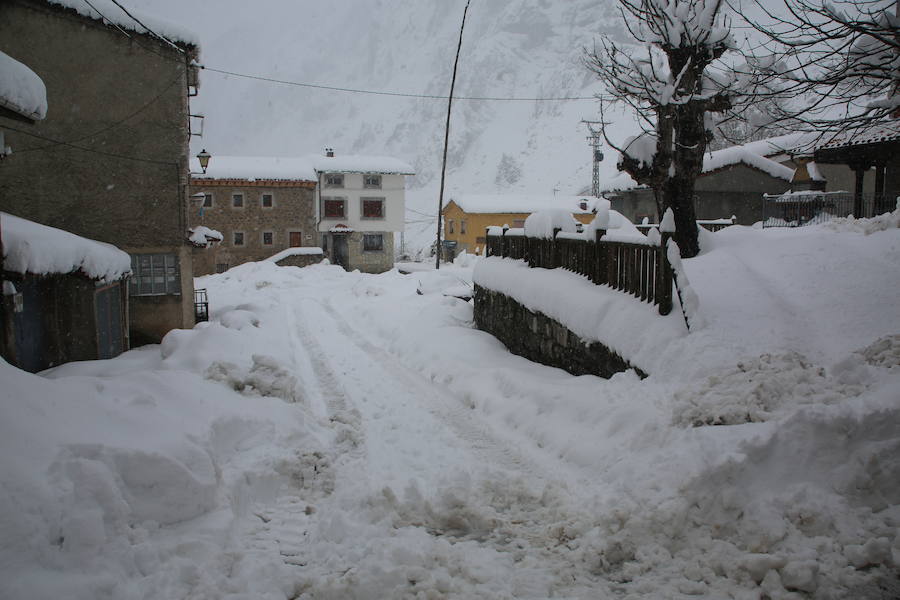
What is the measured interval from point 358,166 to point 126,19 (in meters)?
28.8

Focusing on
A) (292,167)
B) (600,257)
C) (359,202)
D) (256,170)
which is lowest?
(600,257)

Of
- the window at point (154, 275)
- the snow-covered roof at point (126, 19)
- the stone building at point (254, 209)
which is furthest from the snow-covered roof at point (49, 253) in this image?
the stone building at point (254, 209)

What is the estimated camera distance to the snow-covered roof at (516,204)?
4606cm

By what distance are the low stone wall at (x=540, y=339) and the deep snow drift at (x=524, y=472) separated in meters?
0.40

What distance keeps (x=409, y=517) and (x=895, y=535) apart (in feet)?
11.0

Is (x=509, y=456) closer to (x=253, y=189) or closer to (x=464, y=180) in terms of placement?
(x=253, y=189)

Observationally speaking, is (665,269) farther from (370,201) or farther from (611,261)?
(370,201)

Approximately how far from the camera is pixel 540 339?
1021 cm

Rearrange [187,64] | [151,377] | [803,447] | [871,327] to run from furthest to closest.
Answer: [187,64] < [151,377] < [871,327] < [803,447]

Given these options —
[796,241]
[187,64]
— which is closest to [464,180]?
[187,64]

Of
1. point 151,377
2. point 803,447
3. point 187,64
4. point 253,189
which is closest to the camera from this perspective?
point 803,447

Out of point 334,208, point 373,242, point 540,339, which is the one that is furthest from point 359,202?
point 540,339

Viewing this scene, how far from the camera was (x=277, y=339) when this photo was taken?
13461 mm

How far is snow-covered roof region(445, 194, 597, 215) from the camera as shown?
151 feet
